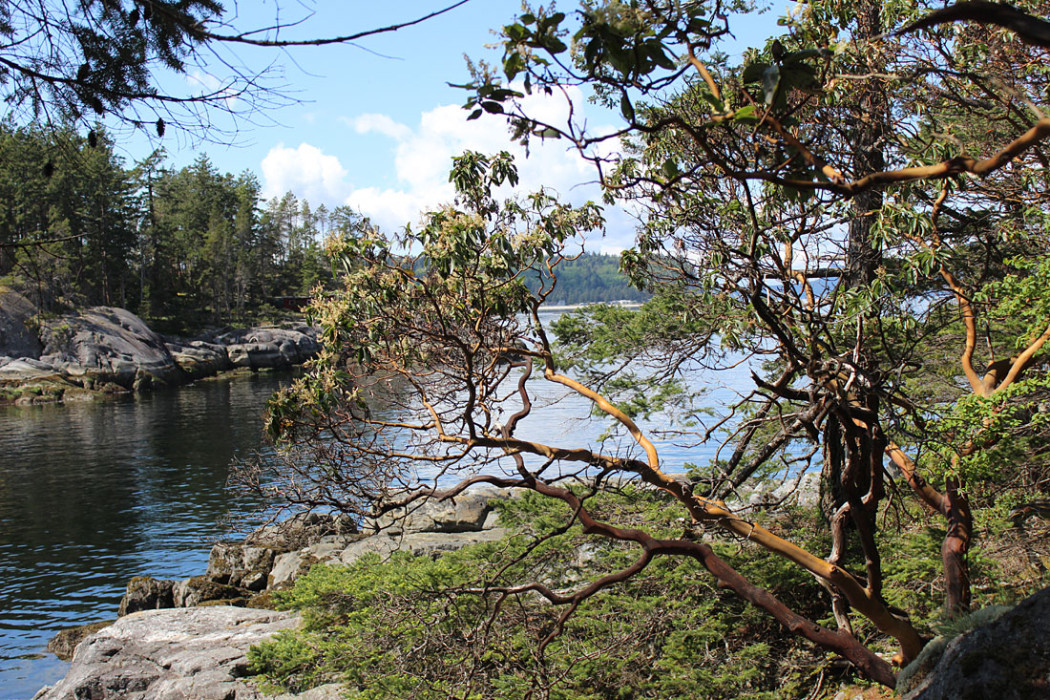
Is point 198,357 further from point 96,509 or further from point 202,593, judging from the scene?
point 202,593

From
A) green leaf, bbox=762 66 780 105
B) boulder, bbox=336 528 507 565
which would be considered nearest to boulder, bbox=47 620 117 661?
boulder, bbox=336 528 507 565

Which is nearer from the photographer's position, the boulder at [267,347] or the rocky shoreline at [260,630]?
the rocky shoreline at [260,630]

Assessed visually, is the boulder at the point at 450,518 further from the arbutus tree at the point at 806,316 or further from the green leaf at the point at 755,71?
the green leaf at the point at 755,71

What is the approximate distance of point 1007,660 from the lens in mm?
3334

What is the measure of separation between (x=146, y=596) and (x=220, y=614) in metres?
3.85

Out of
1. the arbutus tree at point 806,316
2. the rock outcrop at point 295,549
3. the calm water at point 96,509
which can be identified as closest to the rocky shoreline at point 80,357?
the calm water at point 96,509

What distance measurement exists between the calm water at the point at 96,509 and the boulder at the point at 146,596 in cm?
58

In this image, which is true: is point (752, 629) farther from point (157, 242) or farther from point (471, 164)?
point (157, 242)

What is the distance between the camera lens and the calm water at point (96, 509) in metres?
14.5

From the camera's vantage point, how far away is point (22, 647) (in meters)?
13.1

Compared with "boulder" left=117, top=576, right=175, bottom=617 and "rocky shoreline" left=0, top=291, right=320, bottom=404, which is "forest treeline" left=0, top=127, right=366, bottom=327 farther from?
"boulder" left=117, top=576, right=175, bottom=617

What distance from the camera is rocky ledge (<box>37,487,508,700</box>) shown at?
902 centimetres

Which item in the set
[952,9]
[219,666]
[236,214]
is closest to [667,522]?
[219,666]

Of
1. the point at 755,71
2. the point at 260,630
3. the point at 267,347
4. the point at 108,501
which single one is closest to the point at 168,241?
the point at 267,347
